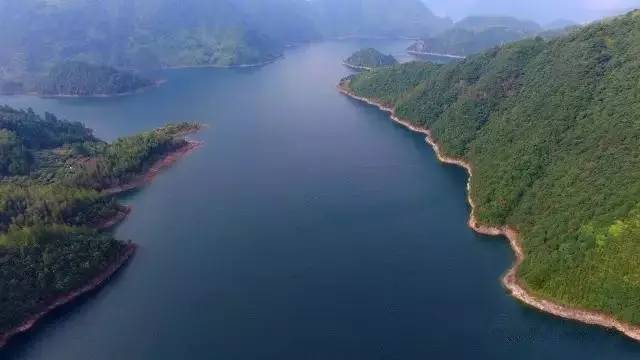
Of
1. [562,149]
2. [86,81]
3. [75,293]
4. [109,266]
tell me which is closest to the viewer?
[75,293]

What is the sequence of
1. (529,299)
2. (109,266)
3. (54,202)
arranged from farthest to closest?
1. (54,202)
2. (109,266)
3. (529,299)

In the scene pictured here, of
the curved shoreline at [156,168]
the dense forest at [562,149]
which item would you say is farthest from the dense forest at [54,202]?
the dense forest at [562,149]

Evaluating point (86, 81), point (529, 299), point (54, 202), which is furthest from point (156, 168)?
point (86, 81)

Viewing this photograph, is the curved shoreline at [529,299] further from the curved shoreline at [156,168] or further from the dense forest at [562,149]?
the curved shoreline at [156,168]

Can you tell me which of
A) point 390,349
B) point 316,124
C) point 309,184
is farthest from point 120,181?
point 390,349

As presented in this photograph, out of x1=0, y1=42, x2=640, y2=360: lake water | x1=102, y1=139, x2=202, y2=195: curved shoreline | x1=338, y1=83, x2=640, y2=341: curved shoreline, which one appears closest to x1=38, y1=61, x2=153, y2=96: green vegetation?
x1=102, y1=139, x2=202, y2=195: curved shoreline

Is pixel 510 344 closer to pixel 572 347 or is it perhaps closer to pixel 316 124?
pixel 572 347

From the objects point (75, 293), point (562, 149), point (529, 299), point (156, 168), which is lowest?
point (75, 293)

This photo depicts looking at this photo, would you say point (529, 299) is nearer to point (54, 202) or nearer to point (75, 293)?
point (75, 293)
